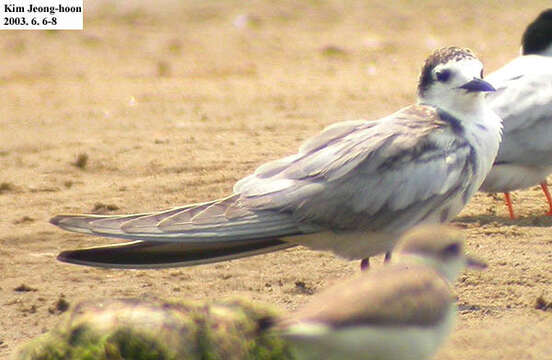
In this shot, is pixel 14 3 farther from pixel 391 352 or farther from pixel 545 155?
pixel 391 352

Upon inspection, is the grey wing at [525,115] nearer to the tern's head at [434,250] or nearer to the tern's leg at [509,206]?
the tern's leg at [509,206]

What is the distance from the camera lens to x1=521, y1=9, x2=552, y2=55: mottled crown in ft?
25.0

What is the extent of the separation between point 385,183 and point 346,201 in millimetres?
201

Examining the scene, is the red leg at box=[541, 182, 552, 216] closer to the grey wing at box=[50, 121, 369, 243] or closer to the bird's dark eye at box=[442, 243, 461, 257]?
the grey wing at box=[50, 121, 369, 243]

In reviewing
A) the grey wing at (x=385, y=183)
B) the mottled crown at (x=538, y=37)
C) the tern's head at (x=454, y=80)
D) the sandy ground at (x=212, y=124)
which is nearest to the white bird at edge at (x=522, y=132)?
the sandy ground at (x=212, y=124)

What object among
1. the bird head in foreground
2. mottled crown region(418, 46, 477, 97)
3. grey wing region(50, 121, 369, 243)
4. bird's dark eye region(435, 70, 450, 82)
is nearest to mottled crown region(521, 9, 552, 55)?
mottled crown region(418, 46, 477, 97)

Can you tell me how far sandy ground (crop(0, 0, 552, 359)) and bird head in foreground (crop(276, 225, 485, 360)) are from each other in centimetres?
71

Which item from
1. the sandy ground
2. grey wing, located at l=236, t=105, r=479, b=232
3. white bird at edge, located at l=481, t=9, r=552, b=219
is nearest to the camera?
grey wing, located at l=236, t=105, r=479, b=232

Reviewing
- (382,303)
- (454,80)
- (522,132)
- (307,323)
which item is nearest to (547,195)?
(522,132)

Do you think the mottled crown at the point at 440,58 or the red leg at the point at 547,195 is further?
the red leg at the point at 547,195

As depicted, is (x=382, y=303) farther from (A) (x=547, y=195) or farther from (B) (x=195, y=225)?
(A) (x=547, y=195)

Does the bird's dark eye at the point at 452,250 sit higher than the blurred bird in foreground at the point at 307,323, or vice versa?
the bird's dark eye at the point at 452,250

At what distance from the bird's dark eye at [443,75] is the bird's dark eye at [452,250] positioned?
1.43 metres

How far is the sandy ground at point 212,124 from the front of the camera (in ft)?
18.5
